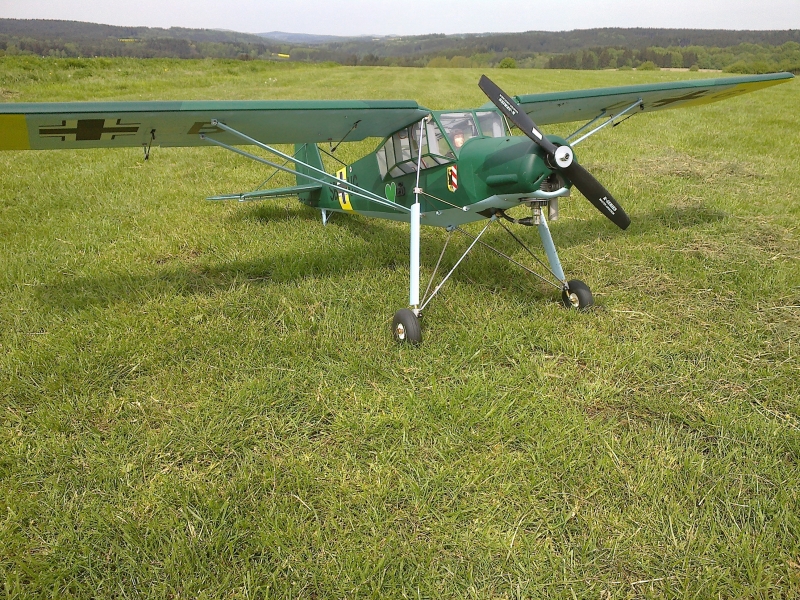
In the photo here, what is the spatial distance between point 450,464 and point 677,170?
912cm

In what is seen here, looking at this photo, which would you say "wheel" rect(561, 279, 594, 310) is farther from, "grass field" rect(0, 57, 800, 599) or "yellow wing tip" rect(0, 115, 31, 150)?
"yellow wing tip" rect(0, 115, 31, 150)

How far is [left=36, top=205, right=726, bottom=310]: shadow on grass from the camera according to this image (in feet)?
17.3

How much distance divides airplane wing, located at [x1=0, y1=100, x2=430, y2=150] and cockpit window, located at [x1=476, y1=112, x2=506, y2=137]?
2.06ft

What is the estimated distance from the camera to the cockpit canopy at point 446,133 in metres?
4.82

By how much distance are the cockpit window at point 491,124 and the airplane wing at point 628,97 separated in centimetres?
70

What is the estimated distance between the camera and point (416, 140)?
5.15 m

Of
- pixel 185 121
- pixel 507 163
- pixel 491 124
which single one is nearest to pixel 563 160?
pixel 507 163

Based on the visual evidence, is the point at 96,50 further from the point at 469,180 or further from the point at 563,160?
the point at 563,160

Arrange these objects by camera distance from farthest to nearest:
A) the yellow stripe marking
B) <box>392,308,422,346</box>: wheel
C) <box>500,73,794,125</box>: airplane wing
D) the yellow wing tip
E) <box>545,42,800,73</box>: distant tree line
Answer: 1. <box>545,42,800,73</box>: distant tree line
2. the yellow stripe marking
3. <box>500,73,794,125</box>: airplane wing
4. <box>392,308,422,346</box>: wheel
5. the yellow wing tip

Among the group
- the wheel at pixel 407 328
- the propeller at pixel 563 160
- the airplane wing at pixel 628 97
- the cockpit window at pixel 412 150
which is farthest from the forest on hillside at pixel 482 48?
the wheel at pixel 407 328

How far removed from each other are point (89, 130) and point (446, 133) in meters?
3.25

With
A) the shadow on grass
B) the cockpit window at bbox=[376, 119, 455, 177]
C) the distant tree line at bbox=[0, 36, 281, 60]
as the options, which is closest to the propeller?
the cockpit window at bbox=[376, 119, 455, 177]

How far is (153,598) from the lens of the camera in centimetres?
238

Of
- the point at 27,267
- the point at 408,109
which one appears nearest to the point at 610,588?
the point at 408,109
